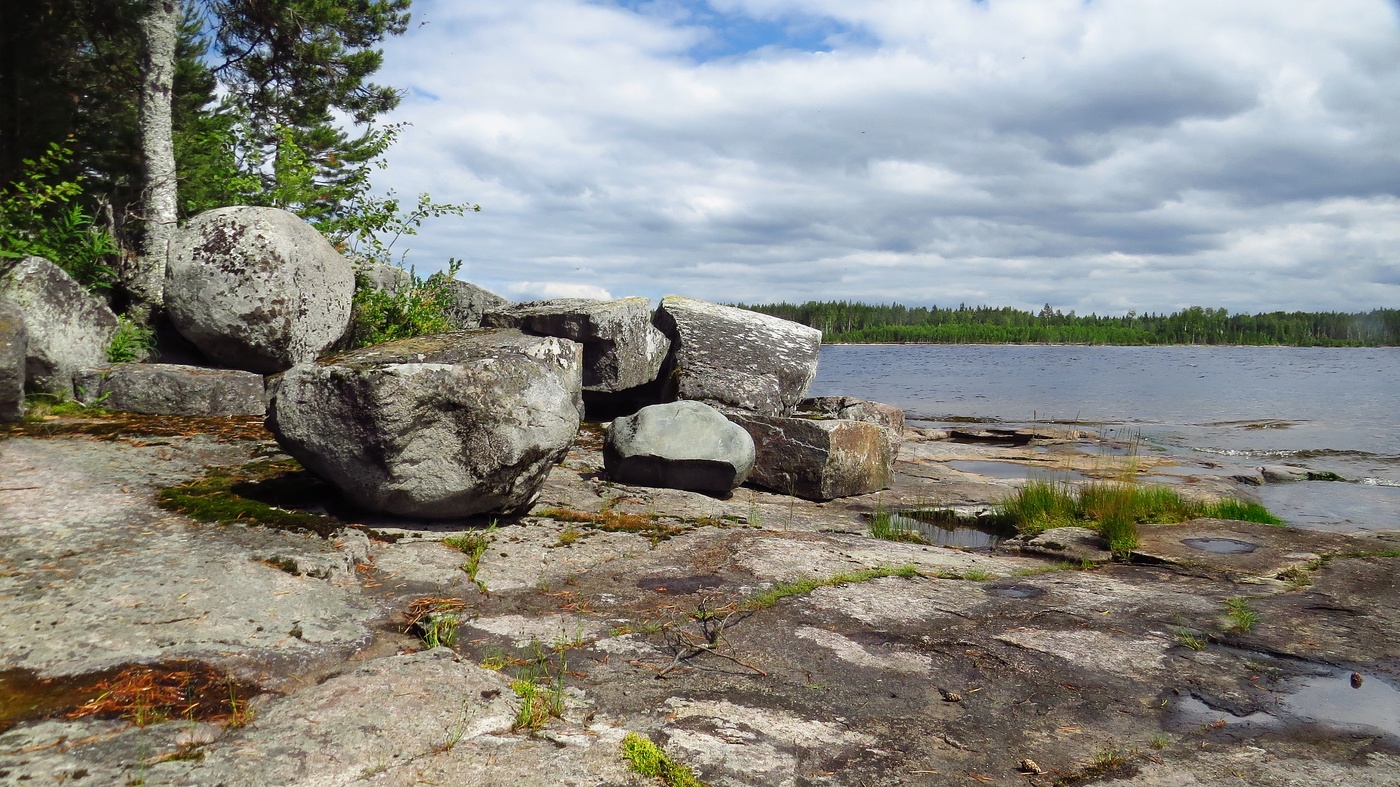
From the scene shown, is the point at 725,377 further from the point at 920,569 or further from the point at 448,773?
the point at 448,773

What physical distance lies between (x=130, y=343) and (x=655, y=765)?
9.34m

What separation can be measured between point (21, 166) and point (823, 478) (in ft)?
47.7

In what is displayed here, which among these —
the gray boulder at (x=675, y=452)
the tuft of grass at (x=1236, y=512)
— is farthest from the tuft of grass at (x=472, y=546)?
the tuft of grass at (x=1236, y=512)

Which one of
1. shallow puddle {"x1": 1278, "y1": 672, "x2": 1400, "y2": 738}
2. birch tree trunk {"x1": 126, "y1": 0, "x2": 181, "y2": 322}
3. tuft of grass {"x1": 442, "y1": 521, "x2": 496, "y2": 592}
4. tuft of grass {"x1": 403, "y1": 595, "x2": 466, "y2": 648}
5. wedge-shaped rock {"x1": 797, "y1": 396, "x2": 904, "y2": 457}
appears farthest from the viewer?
wedge-shaped rock {"x1": 797, "y1": 396, "x2": 904, "y2": 457}

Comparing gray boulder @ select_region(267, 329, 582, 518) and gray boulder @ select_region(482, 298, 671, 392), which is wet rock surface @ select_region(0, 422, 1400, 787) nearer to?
gray boulder @ select_region(267, 329, 582, 518)

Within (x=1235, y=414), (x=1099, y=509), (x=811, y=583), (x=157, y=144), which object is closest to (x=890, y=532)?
(x=1099, y=509)

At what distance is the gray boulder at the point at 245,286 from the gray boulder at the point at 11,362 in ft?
5.99

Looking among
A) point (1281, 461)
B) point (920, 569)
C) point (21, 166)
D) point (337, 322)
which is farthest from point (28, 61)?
point (1281, 461)

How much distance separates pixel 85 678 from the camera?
3.25 m

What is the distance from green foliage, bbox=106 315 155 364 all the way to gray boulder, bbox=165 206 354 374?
68 cm

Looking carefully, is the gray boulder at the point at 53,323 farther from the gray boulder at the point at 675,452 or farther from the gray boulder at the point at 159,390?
the gray boulder at the point at 675,452

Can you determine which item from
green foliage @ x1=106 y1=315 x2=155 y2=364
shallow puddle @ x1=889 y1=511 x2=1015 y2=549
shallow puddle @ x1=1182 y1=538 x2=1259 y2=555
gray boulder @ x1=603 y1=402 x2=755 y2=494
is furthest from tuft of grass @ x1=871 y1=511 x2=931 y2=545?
green foliage @ x1=106 y1=315 x2=155 y2=364

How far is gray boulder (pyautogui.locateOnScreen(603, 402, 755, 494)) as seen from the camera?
324 inches

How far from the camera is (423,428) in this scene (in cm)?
557
